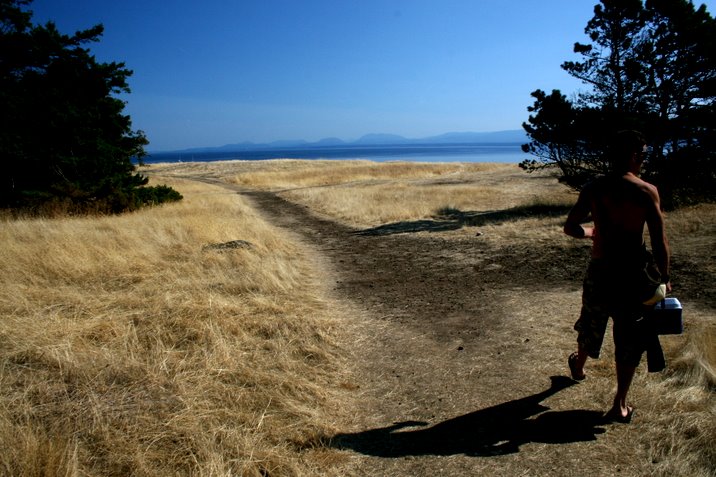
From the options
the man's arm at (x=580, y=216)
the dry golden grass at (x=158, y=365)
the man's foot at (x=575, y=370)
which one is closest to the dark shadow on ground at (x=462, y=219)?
the dry golden grass at (x=158, y=365)

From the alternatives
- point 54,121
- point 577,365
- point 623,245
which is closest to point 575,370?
point 577,365

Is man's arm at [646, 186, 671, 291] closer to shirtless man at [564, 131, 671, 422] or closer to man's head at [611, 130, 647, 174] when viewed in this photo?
shirtless man at [564, 131, 671, 422]

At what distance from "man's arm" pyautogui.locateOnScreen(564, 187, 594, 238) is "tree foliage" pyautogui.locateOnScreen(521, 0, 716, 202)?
10.9 metres

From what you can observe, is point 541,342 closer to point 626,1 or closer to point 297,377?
point 297,377

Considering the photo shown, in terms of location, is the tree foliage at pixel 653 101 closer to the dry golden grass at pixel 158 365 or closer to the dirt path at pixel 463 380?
the dirt path at pixel 463 380

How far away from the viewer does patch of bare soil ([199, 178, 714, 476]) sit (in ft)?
10.0

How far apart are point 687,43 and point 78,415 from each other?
53.6 feet

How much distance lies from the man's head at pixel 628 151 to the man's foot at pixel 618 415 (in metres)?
1.79

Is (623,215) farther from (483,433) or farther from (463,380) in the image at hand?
(463,380)

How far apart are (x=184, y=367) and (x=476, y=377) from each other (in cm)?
281

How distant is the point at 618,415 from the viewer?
331 cm

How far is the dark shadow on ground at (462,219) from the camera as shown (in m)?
13.5

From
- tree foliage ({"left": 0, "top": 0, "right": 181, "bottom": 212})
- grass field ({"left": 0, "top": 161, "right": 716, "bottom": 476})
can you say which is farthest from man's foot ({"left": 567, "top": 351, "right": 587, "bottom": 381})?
tree foliage ({"left": 0, "top": 0, "right": 181, "bottom": 212})

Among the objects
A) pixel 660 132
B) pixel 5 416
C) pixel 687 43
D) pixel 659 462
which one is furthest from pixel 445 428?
pixel 687 43
